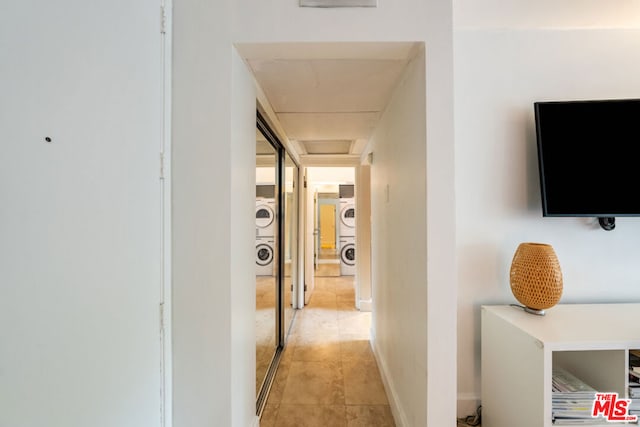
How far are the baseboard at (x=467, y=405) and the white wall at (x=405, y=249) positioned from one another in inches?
16.1

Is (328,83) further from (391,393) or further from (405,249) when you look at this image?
(391,393)

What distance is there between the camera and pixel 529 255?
142 cm

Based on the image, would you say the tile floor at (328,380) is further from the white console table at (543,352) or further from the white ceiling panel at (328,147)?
the white ceiling panel at (328,147)

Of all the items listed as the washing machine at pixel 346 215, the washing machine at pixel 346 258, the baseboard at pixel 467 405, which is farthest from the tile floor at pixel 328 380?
the washing machine at pixel 346 215

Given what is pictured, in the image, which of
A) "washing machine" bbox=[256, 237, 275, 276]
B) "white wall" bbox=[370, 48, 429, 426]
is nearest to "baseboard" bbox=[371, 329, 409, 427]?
"white wall" bbox=[370, 48, 429, 426]

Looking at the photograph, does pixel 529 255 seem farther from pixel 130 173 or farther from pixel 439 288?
pixel 130 173

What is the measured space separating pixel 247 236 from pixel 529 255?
155 cm

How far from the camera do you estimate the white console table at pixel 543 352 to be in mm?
1107

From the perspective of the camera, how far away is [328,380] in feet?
6.91

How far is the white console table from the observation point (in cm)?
111

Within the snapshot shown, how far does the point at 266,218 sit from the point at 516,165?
1.90 metres

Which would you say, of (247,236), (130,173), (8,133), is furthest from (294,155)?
(8,133)
